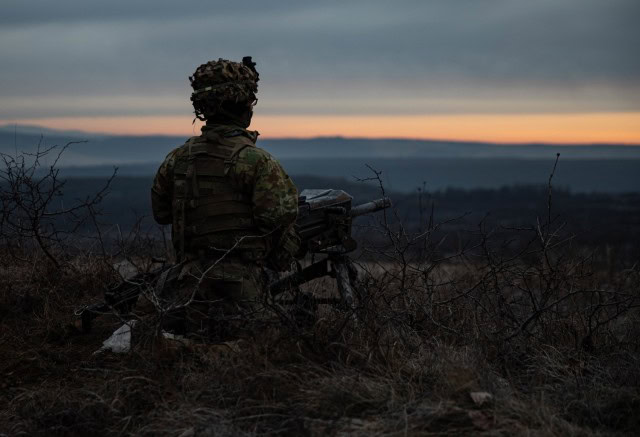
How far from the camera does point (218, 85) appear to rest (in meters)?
5.68

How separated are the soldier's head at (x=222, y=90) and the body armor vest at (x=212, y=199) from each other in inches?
7.3

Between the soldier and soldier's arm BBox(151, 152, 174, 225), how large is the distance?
0.07 feet

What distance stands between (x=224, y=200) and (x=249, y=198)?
19cm

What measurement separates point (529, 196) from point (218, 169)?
13045cm

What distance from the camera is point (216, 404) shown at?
4.38 meters

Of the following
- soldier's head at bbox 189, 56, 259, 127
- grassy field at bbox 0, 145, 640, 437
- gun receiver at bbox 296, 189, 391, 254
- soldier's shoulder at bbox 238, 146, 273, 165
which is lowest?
grassy field at bbox 0, 145, 640, 437

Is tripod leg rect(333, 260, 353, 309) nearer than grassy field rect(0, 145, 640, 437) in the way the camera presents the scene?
No

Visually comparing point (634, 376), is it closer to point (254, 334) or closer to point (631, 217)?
point (254, 334)

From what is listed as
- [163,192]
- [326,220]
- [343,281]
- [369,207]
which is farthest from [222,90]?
[343,281]

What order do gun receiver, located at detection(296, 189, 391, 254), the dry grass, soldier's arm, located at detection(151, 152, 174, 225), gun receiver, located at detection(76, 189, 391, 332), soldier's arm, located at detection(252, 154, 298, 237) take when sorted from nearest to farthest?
the dry grass
soldier's arm, located at detection(252, 154, 298, 237)
soldier's arm, located at detection(151, 152, 174, 225)
gun receiver, located at detection(76, 189, 391, 332)
gun receiver, located at detection(296, 189, 391, 254)

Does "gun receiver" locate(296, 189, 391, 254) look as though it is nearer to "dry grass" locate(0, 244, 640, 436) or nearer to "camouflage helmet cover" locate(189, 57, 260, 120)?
"dry grass" locate(0, 244, 640, 436)

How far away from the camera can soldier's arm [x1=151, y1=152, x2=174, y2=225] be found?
5.90 metres

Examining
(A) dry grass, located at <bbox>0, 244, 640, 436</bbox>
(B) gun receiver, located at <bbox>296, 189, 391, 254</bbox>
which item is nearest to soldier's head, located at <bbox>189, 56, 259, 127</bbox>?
(B) gun receiver, located at <bbox>296, 189, 391, 254</bbox>

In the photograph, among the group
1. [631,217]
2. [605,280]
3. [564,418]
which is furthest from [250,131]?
[631,217]
